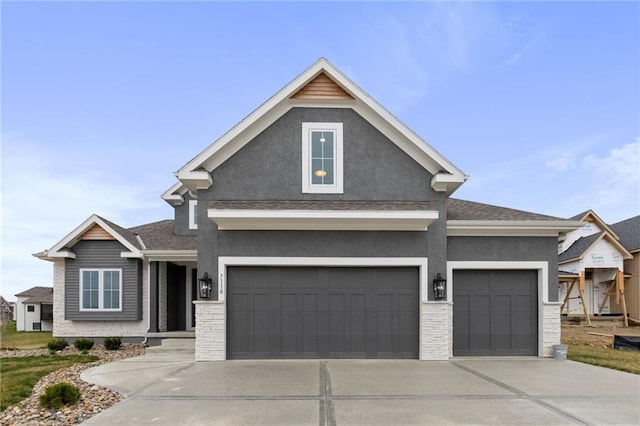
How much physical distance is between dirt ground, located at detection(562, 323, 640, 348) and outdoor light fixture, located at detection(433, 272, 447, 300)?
776cm

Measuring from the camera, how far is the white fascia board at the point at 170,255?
1505cm

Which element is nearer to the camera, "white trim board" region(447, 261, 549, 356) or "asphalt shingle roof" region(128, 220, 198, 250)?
"white trim board" region(447, 261, 549, 356)

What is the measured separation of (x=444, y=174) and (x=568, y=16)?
23.5ft

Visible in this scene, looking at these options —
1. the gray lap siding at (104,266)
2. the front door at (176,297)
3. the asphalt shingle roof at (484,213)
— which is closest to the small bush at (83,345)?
the gray lap siding at (104,266)

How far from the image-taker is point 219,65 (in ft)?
54.7

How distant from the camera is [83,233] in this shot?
15.8m

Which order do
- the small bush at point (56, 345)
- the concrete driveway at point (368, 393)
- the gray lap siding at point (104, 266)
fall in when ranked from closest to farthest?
the concrete driveway at point (368, 393) → the small bush at point (56, 345) → the gray lap siding at point (104, 266)

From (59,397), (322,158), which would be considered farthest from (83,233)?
(59,397)

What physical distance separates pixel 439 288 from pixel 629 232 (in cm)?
2192

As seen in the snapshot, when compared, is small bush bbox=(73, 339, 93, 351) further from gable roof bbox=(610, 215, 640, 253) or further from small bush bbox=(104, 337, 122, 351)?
gable roof bbox=(610, 215, 640, 253)

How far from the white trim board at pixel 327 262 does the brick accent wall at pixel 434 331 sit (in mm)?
337

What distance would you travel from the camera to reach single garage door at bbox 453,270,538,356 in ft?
38.5

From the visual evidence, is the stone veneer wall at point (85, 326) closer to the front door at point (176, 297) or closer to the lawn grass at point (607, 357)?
the front door at point (176, 297)

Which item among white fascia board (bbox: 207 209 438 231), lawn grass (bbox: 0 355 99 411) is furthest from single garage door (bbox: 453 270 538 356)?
lawn grass (bbox: 0 355 99 411)
